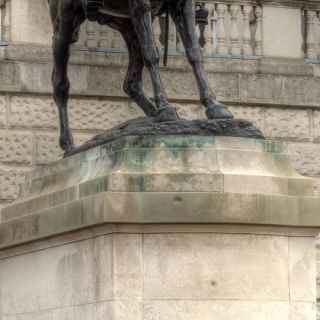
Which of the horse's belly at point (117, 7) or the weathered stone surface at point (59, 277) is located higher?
the horse's belly at point (117, 7)

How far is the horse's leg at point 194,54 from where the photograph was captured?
11.2 meters

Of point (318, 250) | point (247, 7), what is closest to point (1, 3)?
point (247, 7)

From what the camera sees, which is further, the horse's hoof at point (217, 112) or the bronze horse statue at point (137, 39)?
the bronze horse statue at point (137, 39)

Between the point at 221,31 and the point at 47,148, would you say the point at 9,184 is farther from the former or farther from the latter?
the point at 221,31

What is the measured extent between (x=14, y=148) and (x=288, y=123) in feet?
10.8

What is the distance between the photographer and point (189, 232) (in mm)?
10477

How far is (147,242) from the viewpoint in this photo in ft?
34.2

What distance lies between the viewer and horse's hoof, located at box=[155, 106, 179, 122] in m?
11.1

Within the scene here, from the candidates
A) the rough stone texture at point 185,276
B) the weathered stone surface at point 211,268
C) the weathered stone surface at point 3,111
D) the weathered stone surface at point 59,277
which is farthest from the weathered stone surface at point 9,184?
the weathered stone surface at point 211,268

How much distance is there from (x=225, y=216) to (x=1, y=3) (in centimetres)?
585

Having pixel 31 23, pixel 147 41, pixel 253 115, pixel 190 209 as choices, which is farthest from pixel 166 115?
pixel 253 115

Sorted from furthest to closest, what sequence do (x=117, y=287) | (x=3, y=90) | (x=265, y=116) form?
1. (x=265, y=116)
2. (x=3, y=90)
3. (x=117, y=287)

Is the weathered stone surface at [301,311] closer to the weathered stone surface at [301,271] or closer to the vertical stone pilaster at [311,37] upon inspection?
the weathered stone surface at [301,271]

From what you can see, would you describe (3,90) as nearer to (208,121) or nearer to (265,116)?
(265,116)
